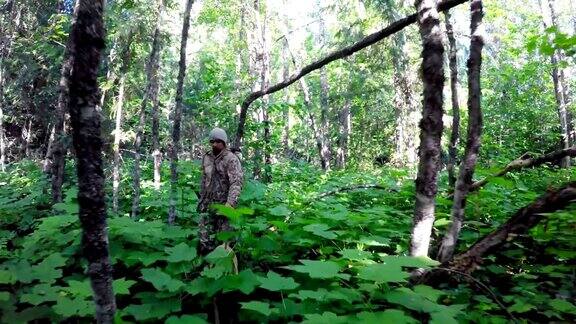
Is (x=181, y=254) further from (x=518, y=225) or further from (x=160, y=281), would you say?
(x=518, y=225)

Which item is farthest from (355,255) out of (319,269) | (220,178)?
(220,178)

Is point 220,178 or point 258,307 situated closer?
point 258,307

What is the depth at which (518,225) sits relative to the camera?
148 inches

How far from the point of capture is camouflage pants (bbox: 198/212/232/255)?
542 cm

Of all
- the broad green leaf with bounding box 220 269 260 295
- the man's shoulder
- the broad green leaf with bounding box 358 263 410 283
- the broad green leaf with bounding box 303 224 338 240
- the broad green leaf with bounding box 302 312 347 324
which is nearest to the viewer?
the broad green leaf with bounding box 302 312 347 324

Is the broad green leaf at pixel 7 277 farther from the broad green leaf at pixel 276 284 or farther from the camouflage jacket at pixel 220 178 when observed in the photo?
the camouflage jacket at pixel 220 178

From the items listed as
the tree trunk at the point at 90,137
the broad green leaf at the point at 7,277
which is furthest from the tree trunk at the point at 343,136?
the tree trunk at the point at 90,137

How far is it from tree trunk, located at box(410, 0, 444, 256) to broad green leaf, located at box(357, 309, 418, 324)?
1.36 metres

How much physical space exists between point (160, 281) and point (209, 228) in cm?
241

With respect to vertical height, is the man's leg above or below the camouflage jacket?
below

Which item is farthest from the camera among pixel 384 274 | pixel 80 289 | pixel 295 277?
pixel 295 277

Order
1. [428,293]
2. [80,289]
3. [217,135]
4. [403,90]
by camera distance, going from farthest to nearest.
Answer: [403,90] < [217,135] < [80,289] < [428,293]

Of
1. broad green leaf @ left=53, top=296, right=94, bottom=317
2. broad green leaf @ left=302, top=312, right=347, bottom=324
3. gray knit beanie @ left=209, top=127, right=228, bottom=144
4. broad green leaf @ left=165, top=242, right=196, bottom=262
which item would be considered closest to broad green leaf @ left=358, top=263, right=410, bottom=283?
broad green leaf @ left=302, top=312, right=347, bottom=324

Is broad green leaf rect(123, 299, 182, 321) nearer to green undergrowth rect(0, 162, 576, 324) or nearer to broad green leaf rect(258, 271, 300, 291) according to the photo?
green undergrowth rect(0, 162, 576, 324)
